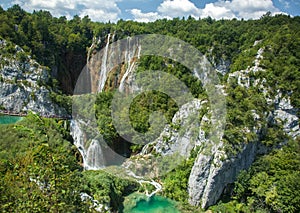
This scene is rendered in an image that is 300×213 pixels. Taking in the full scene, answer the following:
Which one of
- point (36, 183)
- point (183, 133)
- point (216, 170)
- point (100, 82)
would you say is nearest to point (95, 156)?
point (183, 133)

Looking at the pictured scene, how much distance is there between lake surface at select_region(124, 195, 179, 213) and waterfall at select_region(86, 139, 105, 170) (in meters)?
5.41

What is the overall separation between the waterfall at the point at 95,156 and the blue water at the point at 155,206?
18.1 feet

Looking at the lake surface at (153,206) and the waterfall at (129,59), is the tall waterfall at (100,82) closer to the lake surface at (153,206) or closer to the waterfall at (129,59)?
the waterfall at (129,59)

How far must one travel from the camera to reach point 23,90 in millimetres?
25750

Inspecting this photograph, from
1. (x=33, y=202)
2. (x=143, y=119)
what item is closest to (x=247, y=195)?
(x=143, y=119)

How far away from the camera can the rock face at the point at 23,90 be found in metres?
25.3

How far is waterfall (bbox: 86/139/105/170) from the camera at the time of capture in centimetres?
2172

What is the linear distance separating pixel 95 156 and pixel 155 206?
675 centimetres

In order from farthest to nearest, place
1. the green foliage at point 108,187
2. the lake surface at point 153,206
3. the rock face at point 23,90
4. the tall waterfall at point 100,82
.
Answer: the rock face at point 23,90, the tall waterfall at point 100,82, the lake surface at point 153,206, the green foliage at point 108,187

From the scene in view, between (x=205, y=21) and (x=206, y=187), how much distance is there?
26.4 meters

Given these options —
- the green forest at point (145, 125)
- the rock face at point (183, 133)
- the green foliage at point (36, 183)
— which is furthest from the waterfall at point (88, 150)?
the green foliage at point (36, 183)

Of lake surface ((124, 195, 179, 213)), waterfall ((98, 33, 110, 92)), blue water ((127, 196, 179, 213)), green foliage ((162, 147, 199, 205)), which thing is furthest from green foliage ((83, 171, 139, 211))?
waterfall ((98, 33, 110, 92))

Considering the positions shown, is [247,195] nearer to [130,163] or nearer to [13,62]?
[130,163]

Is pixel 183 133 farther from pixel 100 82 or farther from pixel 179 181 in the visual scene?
pixel 100 82
